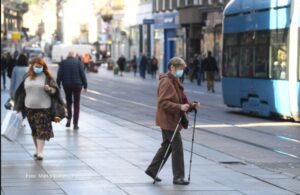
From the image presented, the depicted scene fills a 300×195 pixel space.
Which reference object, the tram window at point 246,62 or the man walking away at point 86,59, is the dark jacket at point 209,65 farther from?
the man walking away at point 86,59

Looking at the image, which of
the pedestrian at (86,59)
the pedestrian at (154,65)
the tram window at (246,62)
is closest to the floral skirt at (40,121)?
the tram window at (246,62)

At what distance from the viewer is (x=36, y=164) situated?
13367 millimetres

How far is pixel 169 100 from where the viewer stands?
1130 centimetres

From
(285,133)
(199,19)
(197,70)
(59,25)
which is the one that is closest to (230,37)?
(285,133)

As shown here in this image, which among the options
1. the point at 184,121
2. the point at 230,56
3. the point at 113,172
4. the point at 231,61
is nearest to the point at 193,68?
the point at 230,56

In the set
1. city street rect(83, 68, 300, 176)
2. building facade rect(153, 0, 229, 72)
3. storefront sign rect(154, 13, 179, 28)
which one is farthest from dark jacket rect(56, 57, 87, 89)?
storefront sign rect(154, 13, 179, 28)

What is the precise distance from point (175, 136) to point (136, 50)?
225 ft

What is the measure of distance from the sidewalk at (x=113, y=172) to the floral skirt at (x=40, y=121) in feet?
1.33

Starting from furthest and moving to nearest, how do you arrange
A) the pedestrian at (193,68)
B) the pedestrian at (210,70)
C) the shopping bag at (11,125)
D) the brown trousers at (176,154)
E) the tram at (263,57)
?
the pedestrian at (193,68) < the pedestrian at (210,70) < the tram at (263,57) < the shopping bag at (11,125) < the brown trousers at (176,154)

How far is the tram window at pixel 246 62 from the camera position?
2472 centimetres

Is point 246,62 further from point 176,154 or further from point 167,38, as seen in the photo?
→ point 167,38

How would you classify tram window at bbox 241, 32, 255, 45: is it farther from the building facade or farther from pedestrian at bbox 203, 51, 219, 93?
the building facade

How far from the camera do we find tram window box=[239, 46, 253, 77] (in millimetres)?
24719

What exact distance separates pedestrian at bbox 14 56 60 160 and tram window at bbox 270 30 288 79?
948cm
